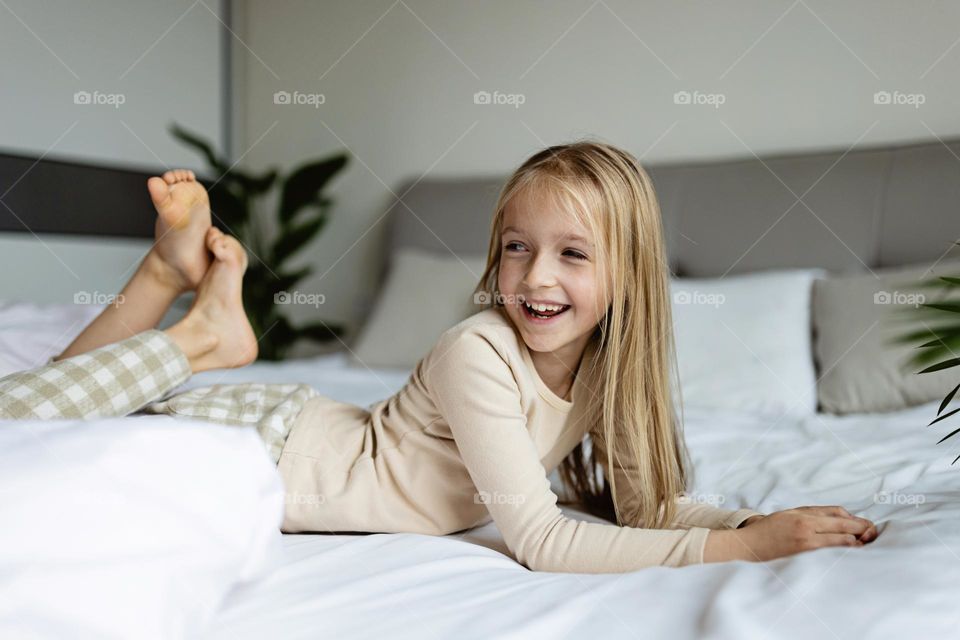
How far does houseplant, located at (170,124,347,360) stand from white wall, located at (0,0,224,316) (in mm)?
215

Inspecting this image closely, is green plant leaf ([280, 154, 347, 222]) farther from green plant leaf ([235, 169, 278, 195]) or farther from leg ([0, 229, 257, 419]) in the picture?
leg ([0, 229, 257, 419])

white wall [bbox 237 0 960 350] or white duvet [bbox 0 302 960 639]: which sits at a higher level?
white wall [bbox 237 0 960 350]

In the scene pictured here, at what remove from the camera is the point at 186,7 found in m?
2.89

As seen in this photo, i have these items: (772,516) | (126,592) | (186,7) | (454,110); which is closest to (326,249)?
(454,110)

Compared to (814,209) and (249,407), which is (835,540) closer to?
(249,407)

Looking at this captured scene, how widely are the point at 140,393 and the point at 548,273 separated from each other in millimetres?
538

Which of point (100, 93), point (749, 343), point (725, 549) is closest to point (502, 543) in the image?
point (725, 549)

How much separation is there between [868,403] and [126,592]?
141 centimetres

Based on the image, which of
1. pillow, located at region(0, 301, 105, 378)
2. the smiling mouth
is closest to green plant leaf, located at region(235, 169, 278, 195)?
pillow, located at region(0, 301, 105, 378)

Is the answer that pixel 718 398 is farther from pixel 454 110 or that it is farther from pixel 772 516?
pixel 454 110

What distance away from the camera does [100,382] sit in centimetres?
99

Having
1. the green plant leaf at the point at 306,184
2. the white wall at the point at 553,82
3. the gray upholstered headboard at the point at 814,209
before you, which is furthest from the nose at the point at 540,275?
the green plant leaf at the point at 306,184

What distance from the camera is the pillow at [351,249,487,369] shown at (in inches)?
84.7

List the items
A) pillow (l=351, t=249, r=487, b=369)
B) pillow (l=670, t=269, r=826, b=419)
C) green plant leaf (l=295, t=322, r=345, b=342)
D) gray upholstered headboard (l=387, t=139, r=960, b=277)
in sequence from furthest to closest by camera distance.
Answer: green plant leaf (l=295, t=322, r=345, b=342), pillow (l=351, t=249, r=487, b=369), gray upholstered headboard (l=387, t=139, r=960, b=277), pillow (l=670, t=269, r=826, b=419)
